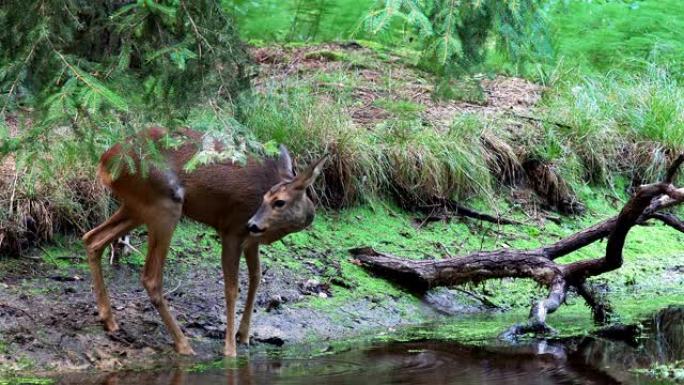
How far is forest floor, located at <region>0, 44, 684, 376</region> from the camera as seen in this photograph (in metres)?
7.80

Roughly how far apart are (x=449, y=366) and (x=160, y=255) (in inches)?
89.3

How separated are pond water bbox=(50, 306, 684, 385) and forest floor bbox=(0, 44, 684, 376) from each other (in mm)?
461

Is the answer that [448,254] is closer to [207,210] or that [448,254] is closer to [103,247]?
[207,210]

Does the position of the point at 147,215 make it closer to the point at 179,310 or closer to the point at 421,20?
the point at 179,310

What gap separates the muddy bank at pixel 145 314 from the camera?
7520 mm

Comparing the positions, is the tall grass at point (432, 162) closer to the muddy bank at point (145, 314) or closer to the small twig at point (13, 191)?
the muddy bank at point (145, 314)

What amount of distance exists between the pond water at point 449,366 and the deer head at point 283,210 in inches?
36.5

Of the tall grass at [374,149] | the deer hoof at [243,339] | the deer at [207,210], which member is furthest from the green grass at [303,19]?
the deer hoof at [243,339]

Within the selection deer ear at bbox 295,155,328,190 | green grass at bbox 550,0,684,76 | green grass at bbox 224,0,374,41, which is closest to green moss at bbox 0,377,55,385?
deer ear at bbox 295,155,328,190

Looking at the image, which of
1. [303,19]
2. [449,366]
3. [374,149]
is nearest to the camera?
[449,366]

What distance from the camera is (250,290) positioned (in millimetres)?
8297

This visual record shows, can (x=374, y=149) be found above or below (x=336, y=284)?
above

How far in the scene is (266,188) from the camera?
27.0 ft

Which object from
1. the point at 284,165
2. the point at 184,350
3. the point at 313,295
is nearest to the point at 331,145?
the point at 313,295
